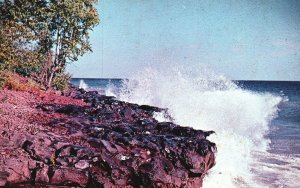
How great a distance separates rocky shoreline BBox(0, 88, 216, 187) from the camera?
7.47m

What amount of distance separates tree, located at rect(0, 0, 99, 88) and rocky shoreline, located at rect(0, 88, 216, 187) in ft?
23.6

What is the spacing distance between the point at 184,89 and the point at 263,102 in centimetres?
867

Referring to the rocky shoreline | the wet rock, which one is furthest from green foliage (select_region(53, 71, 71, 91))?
the wet rock

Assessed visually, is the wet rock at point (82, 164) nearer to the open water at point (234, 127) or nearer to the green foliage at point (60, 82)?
the open water at point (234, 127)

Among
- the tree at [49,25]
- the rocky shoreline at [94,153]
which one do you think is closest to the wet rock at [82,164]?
the rocky shoreline at [94,153]

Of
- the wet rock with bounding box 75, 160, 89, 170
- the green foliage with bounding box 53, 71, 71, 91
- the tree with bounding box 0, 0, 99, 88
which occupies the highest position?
the tree with bounding box 0, 0, 99, 88

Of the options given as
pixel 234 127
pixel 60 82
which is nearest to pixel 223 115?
pixel 234 127

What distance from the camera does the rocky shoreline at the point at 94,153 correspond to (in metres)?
7.47

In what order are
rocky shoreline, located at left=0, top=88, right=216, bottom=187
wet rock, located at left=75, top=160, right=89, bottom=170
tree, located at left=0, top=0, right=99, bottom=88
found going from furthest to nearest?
tree, located at left=0, top=0, right=99, bottom=88, wet rock, located at left=75, top=160, right=89, bottom=170, rocky shoreline, located at left=0, top=88, right=216, bottom=187

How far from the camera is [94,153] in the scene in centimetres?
807

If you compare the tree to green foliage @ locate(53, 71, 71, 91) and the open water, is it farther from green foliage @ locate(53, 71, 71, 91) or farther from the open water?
the open water

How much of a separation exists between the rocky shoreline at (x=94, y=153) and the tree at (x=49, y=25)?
23.6 ft

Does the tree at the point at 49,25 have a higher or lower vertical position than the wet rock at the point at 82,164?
higher

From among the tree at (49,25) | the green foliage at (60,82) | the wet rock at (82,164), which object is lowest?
the wet rock at (82,164)
